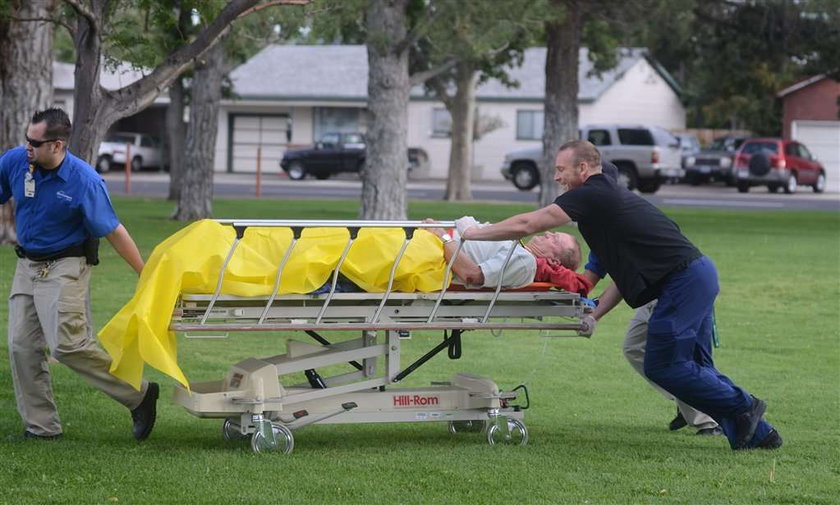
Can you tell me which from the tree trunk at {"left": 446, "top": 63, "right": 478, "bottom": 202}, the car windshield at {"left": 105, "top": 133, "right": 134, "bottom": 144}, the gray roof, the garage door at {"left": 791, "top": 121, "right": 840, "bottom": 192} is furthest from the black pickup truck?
the garage door at {"left": 791, "top": 121, "right": 840, "bottom": 192}

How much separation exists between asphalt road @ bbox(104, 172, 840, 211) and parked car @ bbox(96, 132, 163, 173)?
99 cm

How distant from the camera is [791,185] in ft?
155

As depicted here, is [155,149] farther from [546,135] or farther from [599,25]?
[546,135]

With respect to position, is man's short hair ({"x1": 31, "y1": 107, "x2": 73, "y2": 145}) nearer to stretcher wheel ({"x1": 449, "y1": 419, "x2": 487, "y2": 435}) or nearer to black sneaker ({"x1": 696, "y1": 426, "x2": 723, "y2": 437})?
stretcher wheel ({"x1": 449, "y1": 419, "x2": 487, "y2": 435})

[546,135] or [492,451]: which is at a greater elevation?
[546,135]

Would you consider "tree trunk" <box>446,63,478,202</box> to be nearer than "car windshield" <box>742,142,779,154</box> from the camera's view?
Yes

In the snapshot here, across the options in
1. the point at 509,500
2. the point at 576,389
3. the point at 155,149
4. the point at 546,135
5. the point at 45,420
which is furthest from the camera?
the point at 155,149

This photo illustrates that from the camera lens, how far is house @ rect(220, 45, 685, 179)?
5722cm

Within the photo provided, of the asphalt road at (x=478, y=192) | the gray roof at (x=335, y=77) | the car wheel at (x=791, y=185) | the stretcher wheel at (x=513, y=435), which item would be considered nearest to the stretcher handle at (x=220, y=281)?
the stretcher wheel at (x=513, y=435)

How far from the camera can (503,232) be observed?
792 cm

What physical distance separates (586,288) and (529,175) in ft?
118

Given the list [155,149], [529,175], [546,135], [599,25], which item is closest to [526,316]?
[546,135]

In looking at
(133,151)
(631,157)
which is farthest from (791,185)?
(133,151)

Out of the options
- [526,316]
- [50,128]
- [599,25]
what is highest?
[599,25]
